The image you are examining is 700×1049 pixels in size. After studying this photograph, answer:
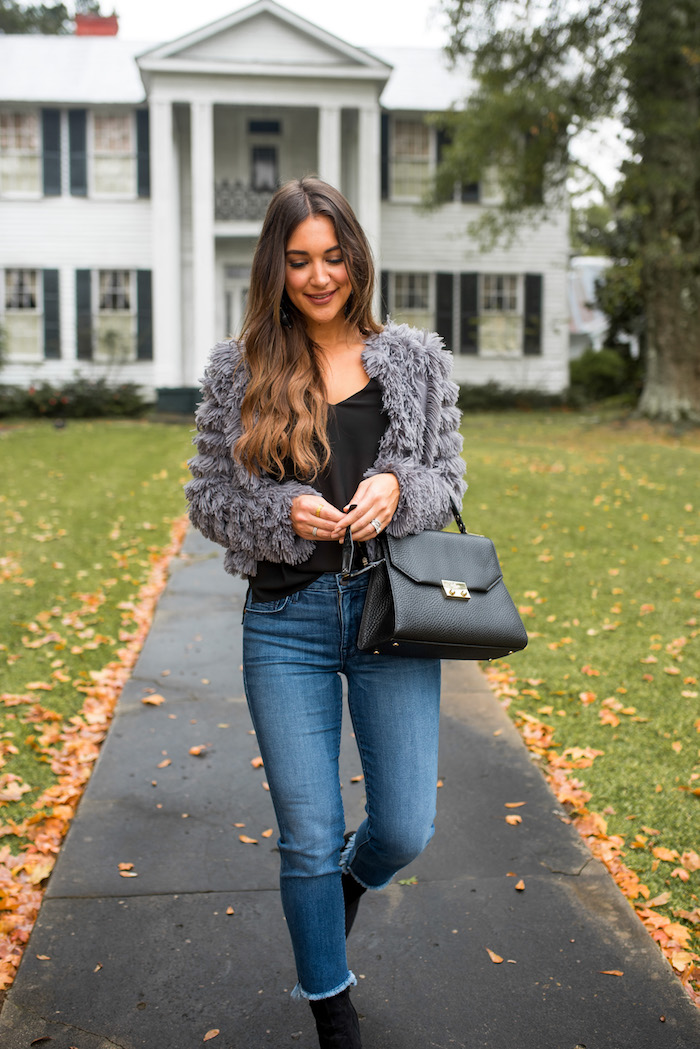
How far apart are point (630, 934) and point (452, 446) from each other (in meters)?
1.63

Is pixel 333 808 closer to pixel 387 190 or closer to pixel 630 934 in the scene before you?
pixel 630 934

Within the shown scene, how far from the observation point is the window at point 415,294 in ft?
71.9

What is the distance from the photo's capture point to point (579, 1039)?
8.25ft

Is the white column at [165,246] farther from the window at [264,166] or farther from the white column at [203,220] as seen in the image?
the window at [264,166]

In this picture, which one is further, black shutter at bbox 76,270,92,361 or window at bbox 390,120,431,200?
window at bbox 390,120,431,200

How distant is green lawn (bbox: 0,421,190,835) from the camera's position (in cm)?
472

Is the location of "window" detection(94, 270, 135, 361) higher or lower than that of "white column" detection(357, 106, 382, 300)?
lower

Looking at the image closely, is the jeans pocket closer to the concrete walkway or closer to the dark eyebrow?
the dark eyebrow

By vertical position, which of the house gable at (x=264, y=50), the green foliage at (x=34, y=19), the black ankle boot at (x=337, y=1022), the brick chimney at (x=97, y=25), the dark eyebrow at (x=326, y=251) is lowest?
the black ankle boot at (x=337, y=1022)

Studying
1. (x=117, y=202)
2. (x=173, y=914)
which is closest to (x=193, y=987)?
(x=173, y=914)

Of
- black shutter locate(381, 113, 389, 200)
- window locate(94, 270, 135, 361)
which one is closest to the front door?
window locate(94, 270, 135, 361)

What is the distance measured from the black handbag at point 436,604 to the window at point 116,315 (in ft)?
63.9

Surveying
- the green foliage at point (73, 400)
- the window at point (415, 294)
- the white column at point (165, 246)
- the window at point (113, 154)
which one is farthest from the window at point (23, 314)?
the window at point (415, 294)

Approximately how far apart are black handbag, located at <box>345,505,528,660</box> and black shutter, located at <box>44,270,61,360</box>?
20.0 m
